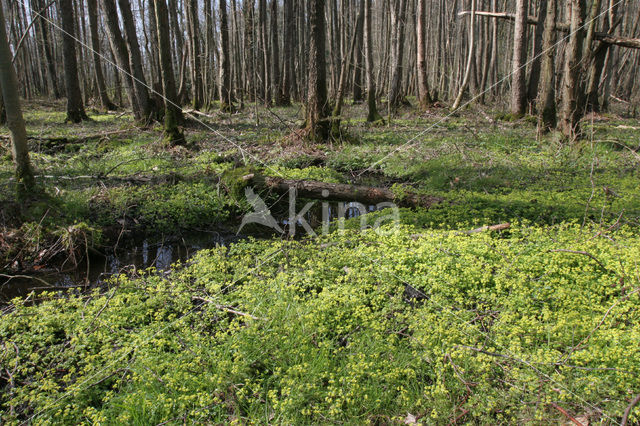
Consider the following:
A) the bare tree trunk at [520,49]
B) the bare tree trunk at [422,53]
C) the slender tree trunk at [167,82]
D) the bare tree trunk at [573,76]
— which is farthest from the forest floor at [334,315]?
the bare tree trunk at [422,53]

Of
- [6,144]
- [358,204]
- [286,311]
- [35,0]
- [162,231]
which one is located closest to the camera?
[286,311]

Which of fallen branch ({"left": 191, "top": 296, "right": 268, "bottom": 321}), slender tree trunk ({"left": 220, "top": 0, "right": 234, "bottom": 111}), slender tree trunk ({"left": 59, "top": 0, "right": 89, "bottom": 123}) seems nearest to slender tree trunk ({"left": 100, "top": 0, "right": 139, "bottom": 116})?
slender tree trunk ({"left": 59, "top": 0, "right": 89, "bottom": 123})

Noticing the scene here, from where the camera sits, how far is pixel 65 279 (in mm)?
4766

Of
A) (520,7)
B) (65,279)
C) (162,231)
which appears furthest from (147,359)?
(520,7)

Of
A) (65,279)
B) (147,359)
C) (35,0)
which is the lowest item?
(65,279)

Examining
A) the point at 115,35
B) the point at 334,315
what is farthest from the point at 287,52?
the point at 334,315

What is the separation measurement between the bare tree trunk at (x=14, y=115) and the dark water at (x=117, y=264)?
1.32 meters

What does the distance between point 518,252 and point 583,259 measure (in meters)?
0.58

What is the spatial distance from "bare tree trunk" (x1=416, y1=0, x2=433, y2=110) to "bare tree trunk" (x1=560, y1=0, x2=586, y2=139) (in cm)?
659

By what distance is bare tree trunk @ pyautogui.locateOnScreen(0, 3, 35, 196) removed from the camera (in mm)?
4758

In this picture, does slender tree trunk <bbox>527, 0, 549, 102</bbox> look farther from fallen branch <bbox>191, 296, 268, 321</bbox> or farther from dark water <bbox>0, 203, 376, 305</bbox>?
fallen branch <bbox>191, 296, 268, 321</bbox>

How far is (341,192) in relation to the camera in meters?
6.38

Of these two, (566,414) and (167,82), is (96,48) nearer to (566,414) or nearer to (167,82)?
(167,82)

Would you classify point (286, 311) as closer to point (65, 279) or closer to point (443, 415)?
point (443, 415)
